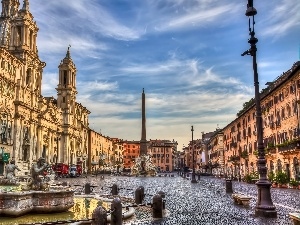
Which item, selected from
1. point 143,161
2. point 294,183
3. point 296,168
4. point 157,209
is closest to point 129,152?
point 143,161

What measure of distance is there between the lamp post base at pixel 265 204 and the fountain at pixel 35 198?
7047 mm

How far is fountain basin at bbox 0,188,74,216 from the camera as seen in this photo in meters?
11.7

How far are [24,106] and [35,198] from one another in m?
45.0

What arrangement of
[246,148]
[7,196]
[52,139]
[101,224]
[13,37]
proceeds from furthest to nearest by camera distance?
[52,139] → [13,37] → [246,148] → [7,196] → [101,224]

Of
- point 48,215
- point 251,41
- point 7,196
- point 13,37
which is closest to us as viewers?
point 7,196

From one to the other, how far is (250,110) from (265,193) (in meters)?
39.2

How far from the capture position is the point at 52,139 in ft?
237

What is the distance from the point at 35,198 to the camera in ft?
40.6

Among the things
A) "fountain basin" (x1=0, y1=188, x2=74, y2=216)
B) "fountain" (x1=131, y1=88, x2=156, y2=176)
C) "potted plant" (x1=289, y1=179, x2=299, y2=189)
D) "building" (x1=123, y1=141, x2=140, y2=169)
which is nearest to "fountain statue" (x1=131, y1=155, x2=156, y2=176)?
"fountain" (x1=131, y1=88, x2=156, y2=176)

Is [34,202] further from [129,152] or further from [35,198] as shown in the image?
[129,152]

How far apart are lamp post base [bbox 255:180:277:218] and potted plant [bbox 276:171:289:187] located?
23.3 metres

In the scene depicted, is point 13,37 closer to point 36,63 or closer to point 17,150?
point 36,63

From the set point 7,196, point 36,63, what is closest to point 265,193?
point 7,196

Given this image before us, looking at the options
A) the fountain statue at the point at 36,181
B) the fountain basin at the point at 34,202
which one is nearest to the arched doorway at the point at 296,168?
the fountain basin at the point at 34,202
